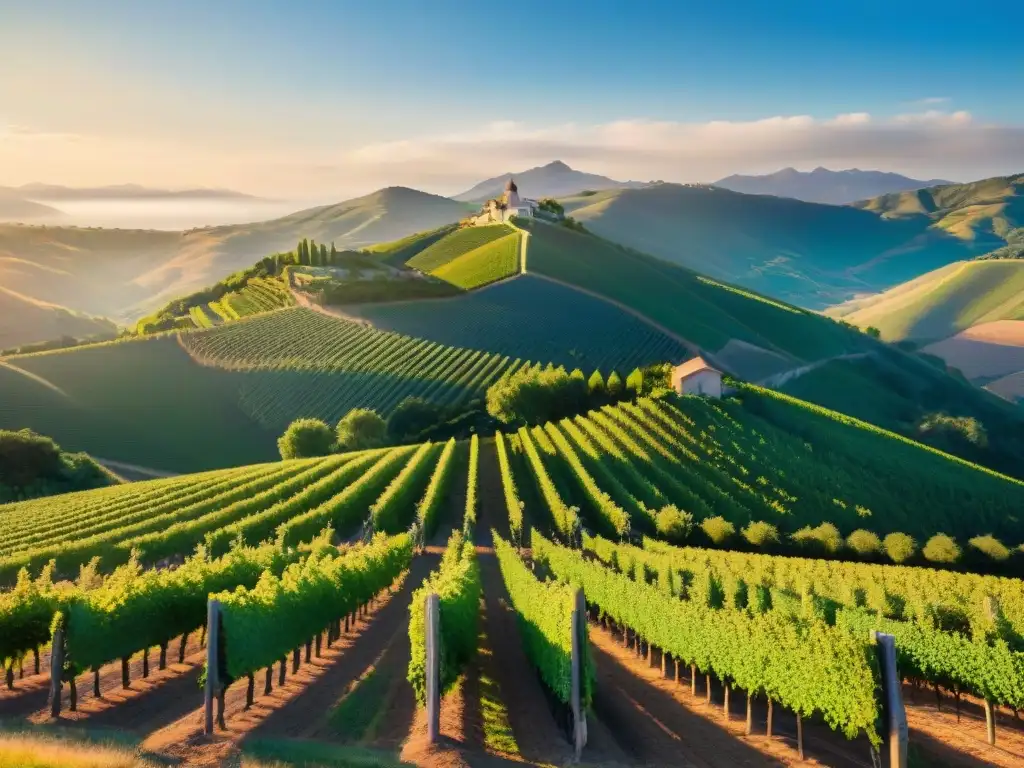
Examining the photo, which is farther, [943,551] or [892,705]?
[943,551]

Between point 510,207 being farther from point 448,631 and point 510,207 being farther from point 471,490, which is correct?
point 448,631

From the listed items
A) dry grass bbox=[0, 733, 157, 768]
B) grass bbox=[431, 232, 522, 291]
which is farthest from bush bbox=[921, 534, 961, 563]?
grass bbox=[431, 232, 522, 291]

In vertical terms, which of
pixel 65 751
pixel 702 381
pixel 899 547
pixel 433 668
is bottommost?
pixel 899 547

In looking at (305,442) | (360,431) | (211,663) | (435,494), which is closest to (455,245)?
(360,431)

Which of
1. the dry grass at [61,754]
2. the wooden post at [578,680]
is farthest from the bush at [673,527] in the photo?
the dry grass at [61,754]

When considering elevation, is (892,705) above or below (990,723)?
above
